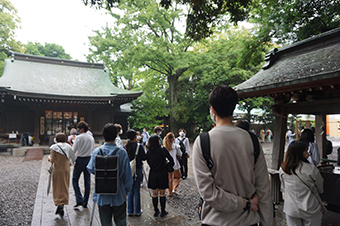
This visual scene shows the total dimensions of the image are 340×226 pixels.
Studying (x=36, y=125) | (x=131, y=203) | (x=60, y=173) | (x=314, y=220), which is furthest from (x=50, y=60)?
(x=314, y=220)

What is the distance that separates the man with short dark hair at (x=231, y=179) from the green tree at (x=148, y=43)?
16202mm

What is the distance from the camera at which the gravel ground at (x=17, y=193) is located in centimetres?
440

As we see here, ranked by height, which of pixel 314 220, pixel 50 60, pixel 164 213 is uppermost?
pixel 50 60

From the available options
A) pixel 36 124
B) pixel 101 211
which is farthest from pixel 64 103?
pixel 101 211

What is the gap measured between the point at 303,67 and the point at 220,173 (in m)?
3.92

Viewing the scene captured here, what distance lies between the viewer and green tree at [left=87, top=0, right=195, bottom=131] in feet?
58.6

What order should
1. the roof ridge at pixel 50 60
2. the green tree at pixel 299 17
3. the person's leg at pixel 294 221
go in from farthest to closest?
the roof ridge at pixel 50 60 < the green tree at pixel 299 17 < the person's leg at pixel 294 221

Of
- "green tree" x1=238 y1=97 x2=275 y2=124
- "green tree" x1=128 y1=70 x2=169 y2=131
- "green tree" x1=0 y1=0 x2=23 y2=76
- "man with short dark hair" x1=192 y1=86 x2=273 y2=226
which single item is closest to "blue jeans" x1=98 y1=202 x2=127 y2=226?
"man with short dark hair" x1=192 y1=86 x2=273 y2=226

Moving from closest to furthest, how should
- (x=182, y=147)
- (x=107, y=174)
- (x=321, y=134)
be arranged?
(x=107, y=174) < (x=321, y=134) < (x=182, y=147)

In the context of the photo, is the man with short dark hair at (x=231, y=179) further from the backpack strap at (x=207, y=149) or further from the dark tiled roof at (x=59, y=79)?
the dark tiled roof at (x=59, y=79)

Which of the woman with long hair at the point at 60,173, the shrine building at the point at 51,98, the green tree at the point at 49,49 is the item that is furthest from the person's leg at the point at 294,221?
the green tree at the point at 49,49

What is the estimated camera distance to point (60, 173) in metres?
4.34

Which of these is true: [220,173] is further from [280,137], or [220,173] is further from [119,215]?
[280,137]

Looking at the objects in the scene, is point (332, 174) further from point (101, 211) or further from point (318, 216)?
point (101, 211)
